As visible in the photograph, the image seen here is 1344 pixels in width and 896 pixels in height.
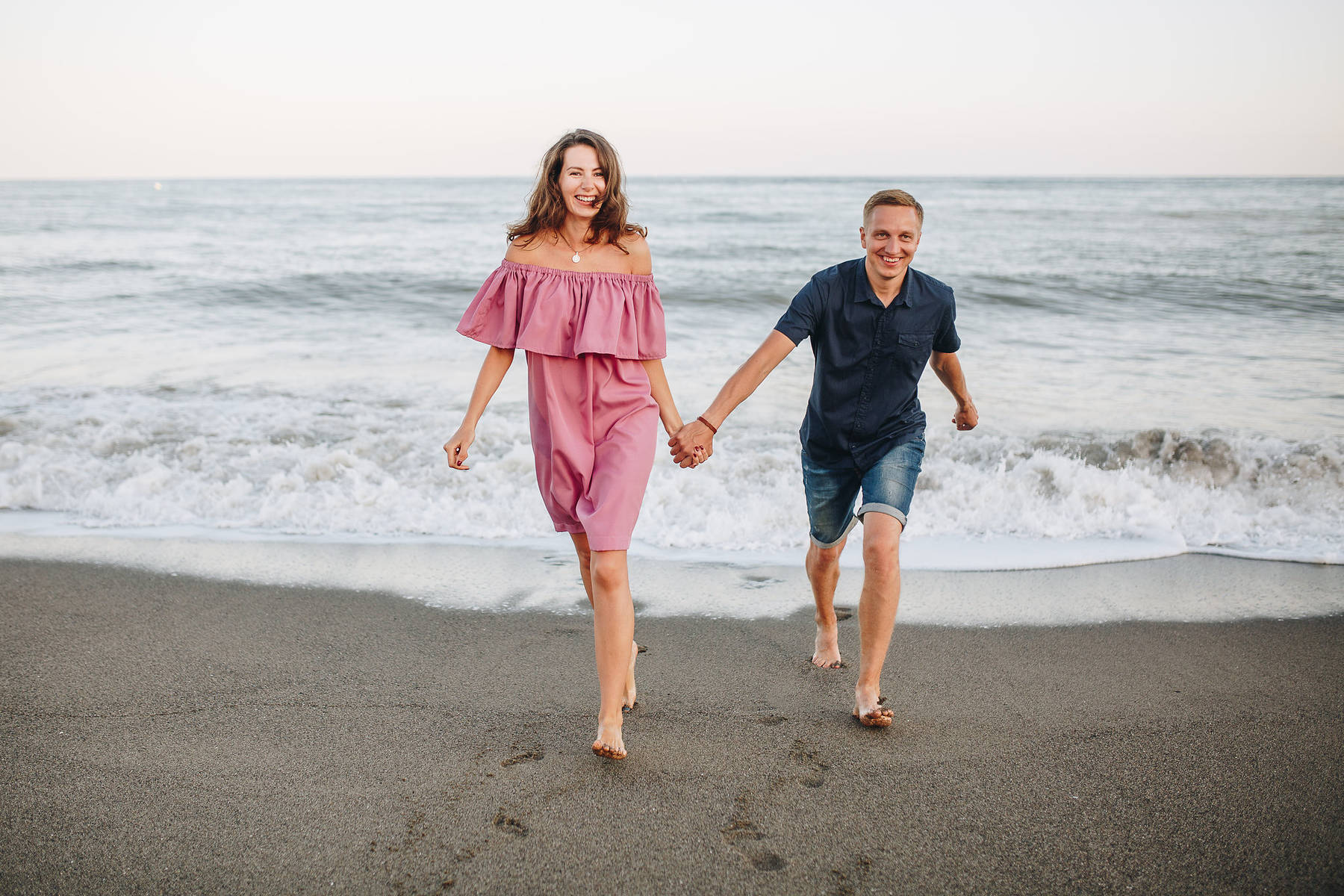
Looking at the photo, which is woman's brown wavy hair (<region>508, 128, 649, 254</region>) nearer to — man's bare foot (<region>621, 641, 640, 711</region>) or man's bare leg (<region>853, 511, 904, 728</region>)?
man's bare leg (<region>853, 511, 904, 728</region>)

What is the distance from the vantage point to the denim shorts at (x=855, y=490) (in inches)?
121

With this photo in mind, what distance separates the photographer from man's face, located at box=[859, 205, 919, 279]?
302cm

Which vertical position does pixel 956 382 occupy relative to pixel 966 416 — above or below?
above

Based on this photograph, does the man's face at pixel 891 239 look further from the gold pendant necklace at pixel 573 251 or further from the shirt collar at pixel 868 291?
the gold pendant necklace at pixel 573 251

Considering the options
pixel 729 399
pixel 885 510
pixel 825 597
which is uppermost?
pixel 729 399

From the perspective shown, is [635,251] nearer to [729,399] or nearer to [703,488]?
[729,399]

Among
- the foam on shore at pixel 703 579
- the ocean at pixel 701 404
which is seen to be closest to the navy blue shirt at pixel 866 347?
the foam on shore at pixel 703 579

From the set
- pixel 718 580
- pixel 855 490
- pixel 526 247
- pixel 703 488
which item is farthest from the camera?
pixel 703 488

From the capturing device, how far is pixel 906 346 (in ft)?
10.3

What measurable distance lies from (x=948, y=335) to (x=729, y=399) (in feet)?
2.85

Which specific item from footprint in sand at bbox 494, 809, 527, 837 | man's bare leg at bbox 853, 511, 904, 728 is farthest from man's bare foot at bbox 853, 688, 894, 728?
footprint in sand at bbox 494, 809, 527, 837

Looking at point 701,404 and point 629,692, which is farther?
point 701,404

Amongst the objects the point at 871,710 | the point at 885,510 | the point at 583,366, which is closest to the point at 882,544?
the point at 885,510

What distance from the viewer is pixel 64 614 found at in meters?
3.93
